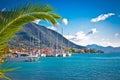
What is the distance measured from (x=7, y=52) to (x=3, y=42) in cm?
19

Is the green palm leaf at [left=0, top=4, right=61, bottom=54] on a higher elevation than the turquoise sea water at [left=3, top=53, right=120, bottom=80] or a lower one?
higher

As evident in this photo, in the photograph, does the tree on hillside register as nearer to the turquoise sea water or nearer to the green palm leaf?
the green palm leaf

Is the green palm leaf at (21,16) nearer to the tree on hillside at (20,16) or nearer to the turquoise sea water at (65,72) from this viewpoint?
the tree on hillside at (20,16)

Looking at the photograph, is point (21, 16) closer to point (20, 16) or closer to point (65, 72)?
point (20, 16)

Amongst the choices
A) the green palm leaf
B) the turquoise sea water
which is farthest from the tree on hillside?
the turquoise sea water

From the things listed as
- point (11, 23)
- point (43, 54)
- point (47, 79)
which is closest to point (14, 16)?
point (11, 23)

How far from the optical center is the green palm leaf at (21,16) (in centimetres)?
347

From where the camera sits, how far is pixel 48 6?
3525mm

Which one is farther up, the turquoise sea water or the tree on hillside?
the tree on hillside

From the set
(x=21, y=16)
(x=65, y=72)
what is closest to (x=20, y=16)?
(x=21, y=16)

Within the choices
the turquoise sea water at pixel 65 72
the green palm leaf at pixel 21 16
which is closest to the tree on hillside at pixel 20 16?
the green palm leaf at pixel 21 16

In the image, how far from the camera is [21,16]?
11.5 feet

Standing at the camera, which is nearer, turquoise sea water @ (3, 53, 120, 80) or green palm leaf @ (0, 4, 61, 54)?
green palm leaf @ (0, 4, 61, 54)

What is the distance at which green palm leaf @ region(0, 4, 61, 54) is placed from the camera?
3.47 metres
